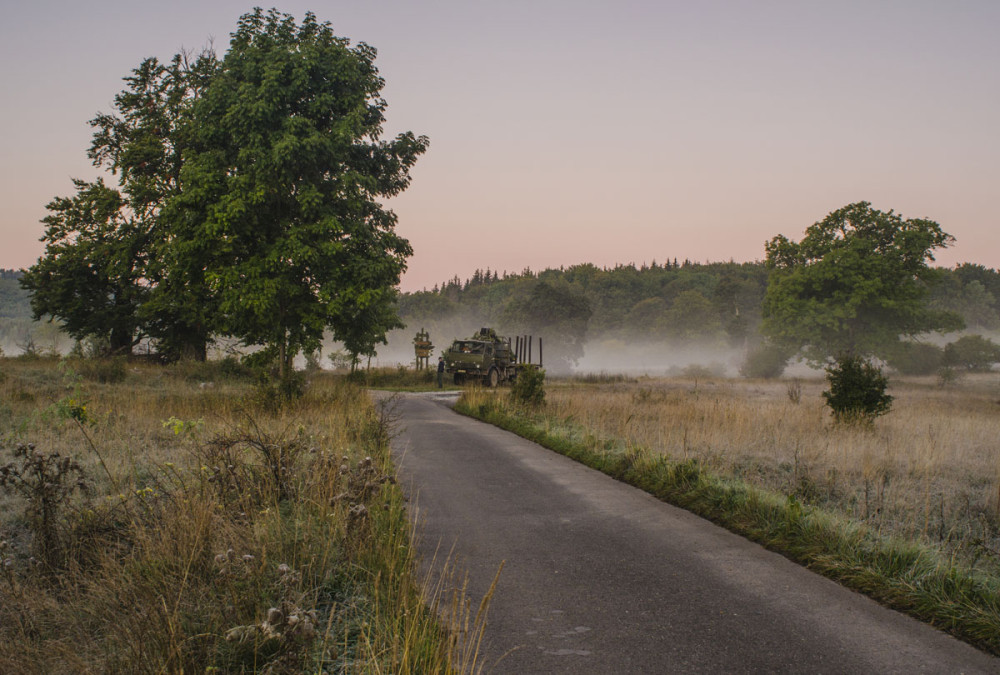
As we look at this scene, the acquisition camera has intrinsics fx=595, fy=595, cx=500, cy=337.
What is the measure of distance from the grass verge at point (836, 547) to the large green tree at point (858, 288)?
138ft

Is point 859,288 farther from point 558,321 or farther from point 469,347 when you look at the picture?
point 558,321

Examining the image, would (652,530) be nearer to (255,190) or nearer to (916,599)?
(916,599)

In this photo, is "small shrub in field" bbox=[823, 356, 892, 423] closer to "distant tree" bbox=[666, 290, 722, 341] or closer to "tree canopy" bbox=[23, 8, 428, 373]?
"tree canopy" bbox=[23, 8, 428, 373]

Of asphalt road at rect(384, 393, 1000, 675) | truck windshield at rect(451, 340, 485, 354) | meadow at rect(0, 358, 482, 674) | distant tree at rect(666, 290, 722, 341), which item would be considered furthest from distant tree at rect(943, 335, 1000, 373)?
meadow at rect(0, 358, 482, 674)

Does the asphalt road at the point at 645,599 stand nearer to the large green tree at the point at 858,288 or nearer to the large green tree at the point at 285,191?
the large green tree at the point at 285,191

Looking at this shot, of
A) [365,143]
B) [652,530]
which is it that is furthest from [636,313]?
[652,530]

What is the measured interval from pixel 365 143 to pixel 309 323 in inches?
375

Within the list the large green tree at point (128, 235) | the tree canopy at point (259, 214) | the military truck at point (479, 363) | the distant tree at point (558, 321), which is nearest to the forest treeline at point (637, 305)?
the distant tree at point (558, 321)

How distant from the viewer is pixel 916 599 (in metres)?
4.93

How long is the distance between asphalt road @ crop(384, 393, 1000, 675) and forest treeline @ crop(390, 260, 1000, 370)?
50758 millimetres

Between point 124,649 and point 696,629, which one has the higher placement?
point 124,649

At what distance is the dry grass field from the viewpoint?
7188 millimetres

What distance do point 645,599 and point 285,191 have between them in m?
21.9

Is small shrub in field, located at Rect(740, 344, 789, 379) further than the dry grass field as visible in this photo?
Yes
